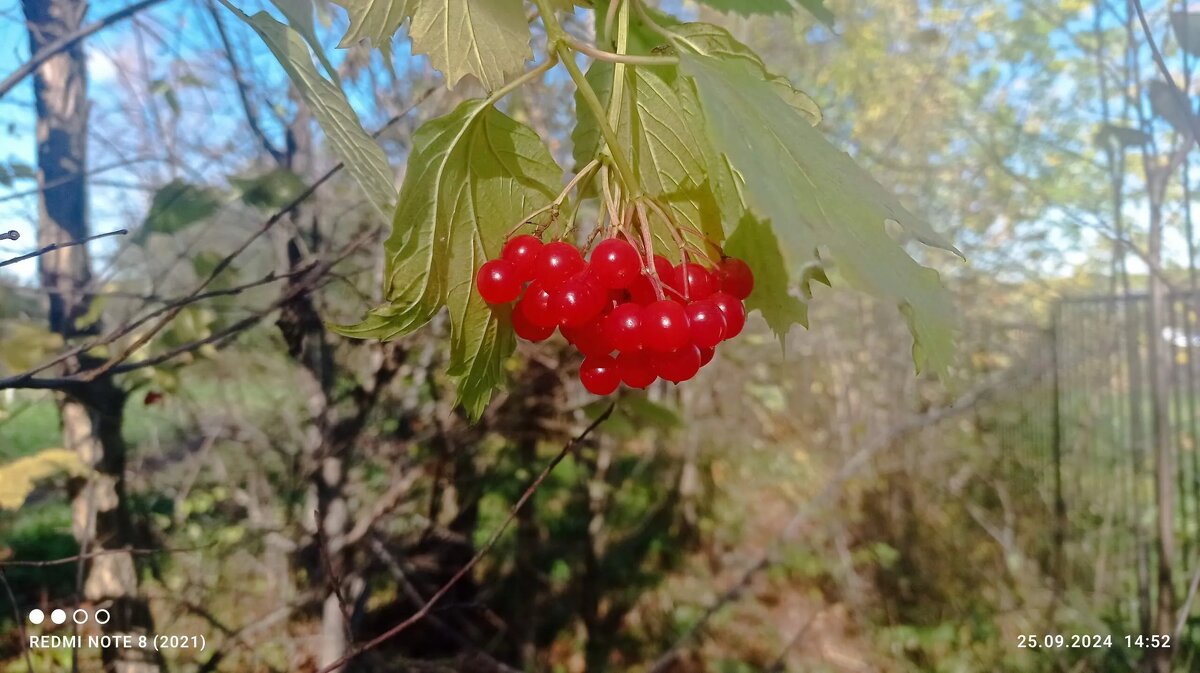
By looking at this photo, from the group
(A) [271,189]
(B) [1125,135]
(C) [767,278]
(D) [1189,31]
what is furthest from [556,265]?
(B) [1125,135]

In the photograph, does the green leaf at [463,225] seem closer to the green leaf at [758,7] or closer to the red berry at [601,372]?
the red berry at [601,372]

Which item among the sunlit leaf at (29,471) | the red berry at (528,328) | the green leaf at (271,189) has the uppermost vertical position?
the green leaf at (271,189)

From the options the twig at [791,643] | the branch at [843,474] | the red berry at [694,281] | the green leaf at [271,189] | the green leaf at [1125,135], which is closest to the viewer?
the red berry at [694,281]

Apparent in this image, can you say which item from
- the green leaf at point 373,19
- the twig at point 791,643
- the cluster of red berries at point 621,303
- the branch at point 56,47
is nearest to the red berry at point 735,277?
the cluster of red berries at point 621,303

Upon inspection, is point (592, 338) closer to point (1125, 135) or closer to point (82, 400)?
point (82, 400)

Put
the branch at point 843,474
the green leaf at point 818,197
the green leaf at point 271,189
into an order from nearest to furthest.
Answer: the green leaf at point 818,197 < the green leaf at point 271,189 < the branch at point 843,474

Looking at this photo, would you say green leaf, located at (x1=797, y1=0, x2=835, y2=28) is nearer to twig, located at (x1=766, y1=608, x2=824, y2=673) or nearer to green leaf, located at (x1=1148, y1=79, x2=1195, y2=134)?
green leaf, located at (x1=1148, y1=79, x2=1195, y2=134)
